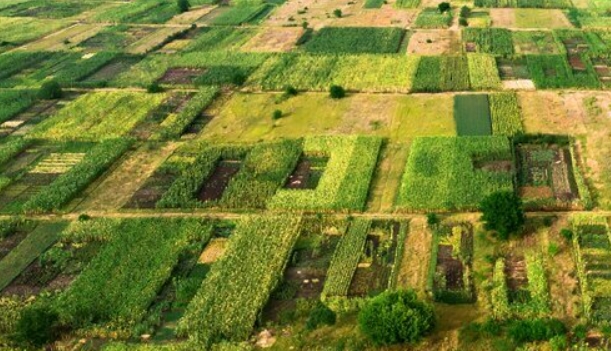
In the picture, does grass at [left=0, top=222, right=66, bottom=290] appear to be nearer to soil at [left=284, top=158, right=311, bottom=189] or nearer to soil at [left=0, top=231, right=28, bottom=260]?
soil at [left=0, top=231, right=28, bottom=260]

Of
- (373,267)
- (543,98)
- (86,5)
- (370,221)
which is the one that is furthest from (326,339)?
(86,5)

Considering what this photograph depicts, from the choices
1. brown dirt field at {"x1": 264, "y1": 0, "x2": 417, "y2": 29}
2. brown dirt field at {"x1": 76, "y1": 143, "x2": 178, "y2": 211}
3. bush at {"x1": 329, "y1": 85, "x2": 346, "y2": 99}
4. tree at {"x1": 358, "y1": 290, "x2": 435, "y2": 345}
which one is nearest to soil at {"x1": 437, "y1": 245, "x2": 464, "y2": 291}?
tree at {"x1": 358, "y1": 290, "x2": 435, "y2": 345}

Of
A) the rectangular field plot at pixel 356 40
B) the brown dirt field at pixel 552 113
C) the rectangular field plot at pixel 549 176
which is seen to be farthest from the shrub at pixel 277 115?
the brown dirt field at pixel 552 113

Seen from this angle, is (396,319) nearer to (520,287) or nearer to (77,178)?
(520,287)

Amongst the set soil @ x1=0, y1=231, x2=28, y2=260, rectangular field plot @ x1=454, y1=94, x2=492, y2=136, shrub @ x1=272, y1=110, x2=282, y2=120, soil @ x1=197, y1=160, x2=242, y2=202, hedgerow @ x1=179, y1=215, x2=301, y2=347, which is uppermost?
soil @ x1=0, y1=231, x2=28, y2=260

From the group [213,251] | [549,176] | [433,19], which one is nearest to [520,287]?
[549,176]

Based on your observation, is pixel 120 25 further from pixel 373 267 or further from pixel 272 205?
A: pixel 373 267
